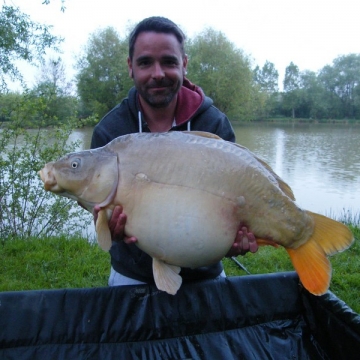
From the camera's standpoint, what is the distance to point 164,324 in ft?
4.76

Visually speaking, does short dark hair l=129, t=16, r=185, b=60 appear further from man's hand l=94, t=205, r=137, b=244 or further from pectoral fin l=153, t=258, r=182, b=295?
pectoral fin l=153, t=258, r=182, b=295

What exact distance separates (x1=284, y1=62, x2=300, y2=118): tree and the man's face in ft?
118

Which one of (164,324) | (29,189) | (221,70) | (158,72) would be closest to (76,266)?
(164,324)

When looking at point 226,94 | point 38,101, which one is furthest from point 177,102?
point 226,94

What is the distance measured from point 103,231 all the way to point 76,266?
1345 millimetres

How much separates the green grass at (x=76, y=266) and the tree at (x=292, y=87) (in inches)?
1373

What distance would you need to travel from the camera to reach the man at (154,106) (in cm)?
128

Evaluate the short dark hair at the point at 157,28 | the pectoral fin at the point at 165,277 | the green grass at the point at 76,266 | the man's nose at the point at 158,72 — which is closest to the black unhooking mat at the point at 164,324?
the pectoral fin at the point at 165,277

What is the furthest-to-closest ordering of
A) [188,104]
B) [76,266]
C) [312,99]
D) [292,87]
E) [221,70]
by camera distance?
[292,87]
[312,99]
[221,70]
[76,266]
[188,104]

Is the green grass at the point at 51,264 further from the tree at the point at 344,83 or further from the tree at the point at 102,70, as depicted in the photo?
the tree at the point at 344,83

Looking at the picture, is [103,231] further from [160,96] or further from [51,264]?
[51,264]

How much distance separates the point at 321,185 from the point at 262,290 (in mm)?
4986

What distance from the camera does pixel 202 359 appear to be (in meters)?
1.45

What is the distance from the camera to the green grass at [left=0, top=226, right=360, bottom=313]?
2.07 meters
